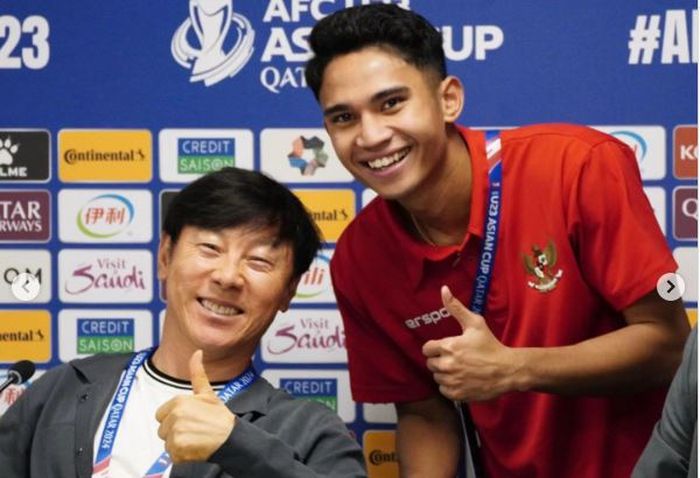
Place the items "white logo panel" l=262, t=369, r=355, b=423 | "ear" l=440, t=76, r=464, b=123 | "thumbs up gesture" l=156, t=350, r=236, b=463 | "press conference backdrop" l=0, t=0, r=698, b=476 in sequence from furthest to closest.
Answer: "white logo panel" l=262, t=369, r=355, b=423
"press conference backdrop" l=0, t=0, r=698, b=476
"ear" l=440, t=76, r=464, b=123
"thumbs up gesture" l=156, t=350, r=236, b=463

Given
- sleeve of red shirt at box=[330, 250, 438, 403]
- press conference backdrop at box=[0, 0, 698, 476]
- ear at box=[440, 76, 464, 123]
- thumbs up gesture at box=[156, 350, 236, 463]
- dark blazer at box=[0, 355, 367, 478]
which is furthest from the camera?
press conference backdrop at box=[0, 0, 698, 476]

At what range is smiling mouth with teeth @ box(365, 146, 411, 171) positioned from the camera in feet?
5.88

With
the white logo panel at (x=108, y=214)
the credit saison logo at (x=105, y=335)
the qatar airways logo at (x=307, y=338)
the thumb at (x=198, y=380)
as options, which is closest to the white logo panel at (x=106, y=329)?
the credit saison logo at (x=105, y=335)

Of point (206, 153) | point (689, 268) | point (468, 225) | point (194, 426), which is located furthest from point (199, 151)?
point (689, 268)

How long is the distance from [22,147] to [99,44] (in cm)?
27

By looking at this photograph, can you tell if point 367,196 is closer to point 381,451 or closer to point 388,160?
point 388,160

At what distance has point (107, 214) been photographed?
223 centimetres

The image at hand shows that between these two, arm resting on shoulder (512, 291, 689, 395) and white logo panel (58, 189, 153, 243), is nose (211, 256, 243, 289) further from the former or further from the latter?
white logo panel (58, 189, 153, 243)

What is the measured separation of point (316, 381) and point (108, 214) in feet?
1.82

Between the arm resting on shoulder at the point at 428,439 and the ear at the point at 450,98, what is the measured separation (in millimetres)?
558

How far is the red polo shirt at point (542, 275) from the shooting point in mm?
1765

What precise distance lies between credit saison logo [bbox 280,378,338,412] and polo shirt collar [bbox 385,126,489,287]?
1.42 ft

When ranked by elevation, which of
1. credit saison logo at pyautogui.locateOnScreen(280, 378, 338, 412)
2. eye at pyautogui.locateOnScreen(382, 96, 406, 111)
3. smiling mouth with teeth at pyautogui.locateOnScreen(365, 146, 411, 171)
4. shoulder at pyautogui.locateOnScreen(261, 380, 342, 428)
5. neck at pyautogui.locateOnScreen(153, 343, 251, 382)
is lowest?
credit saison logo at pyautogui.locateOnScreen(280, 378, 338, 412)

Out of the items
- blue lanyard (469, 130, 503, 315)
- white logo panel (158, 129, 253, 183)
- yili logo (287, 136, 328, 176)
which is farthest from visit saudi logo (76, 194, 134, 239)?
blue lanyard (469, 130, 503, 315)
